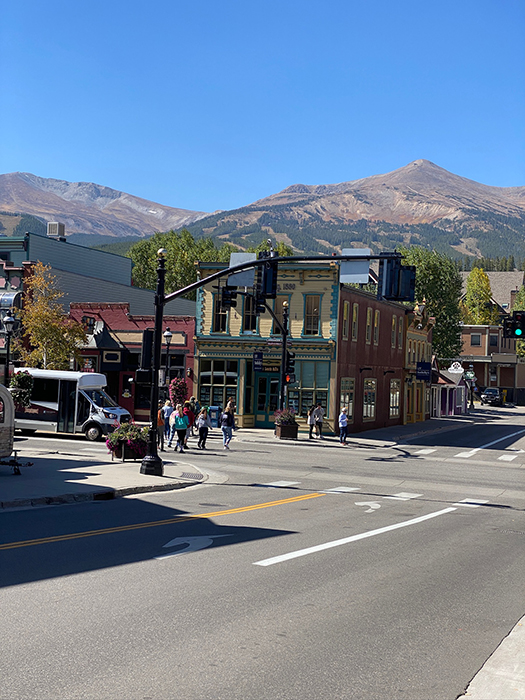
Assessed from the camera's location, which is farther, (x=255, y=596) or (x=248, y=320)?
(x=248, y=320)

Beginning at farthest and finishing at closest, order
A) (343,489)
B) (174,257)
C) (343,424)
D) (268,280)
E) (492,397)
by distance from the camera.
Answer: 1. (492,397)
2. (174,257)
3. (343,424)
4. (268,280)
5. (343,489)

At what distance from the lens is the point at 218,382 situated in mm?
43344

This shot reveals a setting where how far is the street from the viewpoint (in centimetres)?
624

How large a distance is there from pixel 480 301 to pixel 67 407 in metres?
87.0

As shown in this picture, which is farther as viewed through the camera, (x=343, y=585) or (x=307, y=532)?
(x=307, y=532)

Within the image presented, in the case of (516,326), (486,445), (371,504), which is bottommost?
(486,445)

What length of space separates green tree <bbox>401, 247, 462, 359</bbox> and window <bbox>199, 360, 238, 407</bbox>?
34202 millimetres

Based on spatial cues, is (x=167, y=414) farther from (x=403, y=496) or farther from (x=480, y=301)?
(x=480, y=301)

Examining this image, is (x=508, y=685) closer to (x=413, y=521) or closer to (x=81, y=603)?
(x=81, y=603)

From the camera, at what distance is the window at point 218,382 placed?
43.1 m

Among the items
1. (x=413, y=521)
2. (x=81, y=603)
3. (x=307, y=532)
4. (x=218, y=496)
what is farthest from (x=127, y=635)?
(x=218, y=496)

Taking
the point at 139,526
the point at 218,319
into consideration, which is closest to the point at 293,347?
the point at 218,319

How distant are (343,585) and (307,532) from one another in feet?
13.0

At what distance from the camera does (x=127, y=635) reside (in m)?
7.11
